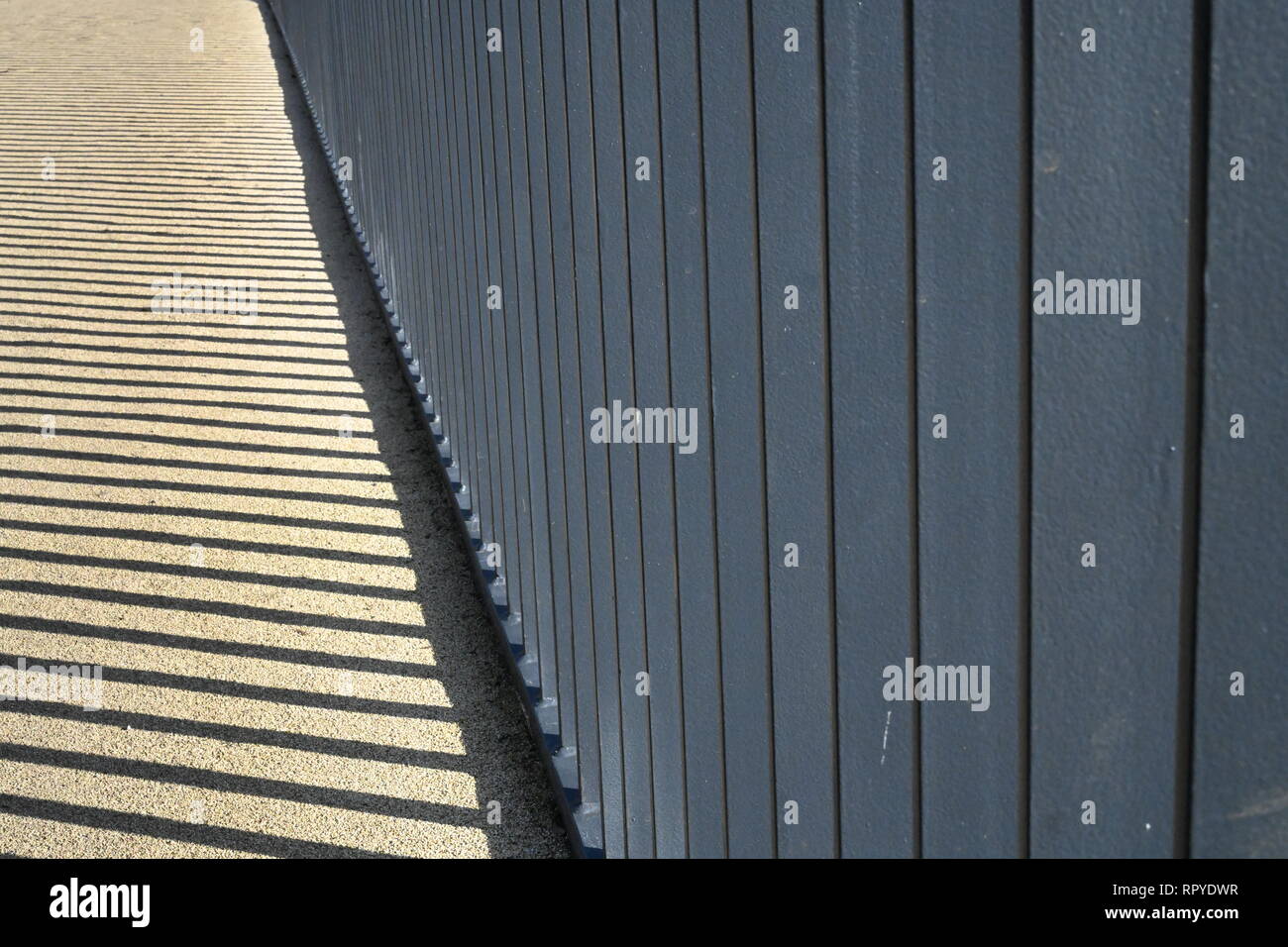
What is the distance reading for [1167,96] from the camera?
1.24 m

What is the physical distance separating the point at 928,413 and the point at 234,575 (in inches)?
161

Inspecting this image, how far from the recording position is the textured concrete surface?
399 cm

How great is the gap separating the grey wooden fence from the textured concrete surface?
0.98m

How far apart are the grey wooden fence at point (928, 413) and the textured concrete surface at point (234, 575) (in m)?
0.98

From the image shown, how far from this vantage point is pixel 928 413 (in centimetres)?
165

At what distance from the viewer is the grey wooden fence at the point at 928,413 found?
48.4 inches

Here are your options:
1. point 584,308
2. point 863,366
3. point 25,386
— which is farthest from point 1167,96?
point 25,386
